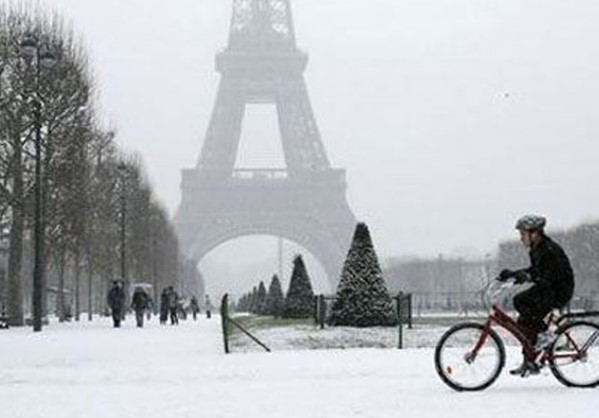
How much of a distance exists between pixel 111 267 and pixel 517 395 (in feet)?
146

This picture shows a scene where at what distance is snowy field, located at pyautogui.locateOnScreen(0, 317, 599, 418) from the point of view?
28.3ft

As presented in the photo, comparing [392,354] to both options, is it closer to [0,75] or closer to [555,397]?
[555,397]

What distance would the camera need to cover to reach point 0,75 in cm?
3528

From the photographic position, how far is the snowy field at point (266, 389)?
8617mm

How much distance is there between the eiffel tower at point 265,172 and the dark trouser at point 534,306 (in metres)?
82.7

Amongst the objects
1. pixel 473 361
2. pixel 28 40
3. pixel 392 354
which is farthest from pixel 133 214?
pixel 473 361

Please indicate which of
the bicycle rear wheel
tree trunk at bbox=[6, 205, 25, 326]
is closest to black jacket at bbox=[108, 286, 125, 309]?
tree trunk at bbox=[6, 205, 25, 326]

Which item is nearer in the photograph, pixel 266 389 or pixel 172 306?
pixel 266 389

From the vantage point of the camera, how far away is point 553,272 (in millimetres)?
10227

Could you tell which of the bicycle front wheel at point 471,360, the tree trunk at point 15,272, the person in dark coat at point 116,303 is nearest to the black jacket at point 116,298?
the person in dark coat at point 116,303

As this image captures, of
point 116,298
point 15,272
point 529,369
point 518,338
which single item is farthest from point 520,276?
point 15,272

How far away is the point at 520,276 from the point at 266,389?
2596 mm

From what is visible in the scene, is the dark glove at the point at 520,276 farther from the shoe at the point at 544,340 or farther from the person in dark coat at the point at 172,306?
the person in dark coat at the point at 172,306

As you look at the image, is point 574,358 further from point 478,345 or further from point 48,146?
point 48,146
